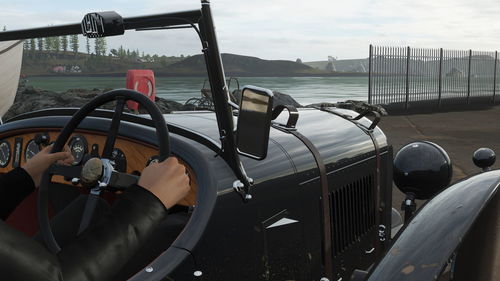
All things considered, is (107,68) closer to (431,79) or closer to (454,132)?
(454,132)

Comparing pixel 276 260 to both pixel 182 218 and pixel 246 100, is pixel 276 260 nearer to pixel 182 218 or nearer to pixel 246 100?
pixel 182 218

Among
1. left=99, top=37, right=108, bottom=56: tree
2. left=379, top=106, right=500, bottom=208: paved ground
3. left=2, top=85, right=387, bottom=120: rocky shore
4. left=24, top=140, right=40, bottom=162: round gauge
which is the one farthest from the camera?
left=379, top=106, right=500, bottom=208: paved ground

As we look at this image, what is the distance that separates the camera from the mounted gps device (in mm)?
1713

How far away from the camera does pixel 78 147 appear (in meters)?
2.26

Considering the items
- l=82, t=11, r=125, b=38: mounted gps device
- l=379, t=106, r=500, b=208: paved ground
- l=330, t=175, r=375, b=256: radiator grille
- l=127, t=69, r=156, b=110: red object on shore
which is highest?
l=82, t=11, r=125, b=38: mounted gps device

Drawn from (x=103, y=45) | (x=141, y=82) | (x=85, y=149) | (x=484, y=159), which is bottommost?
(x=484, y=159)

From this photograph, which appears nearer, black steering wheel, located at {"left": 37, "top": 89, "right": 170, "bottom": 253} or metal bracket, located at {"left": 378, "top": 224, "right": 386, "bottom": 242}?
black steering wheel, located at {"left": 37, "top": 89, "right": 170, "bottom": 253}

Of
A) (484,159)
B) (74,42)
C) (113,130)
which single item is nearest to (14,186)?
(113,130)

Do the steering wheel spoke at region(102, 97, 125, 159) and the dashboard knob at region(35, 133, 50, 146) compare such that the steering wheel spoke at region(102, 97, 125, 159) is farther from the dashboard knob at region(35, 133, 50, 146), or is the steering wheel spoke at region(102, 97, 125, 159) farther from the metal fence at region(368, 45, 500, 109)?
the metal fence at region(368, 45, 500, 109)

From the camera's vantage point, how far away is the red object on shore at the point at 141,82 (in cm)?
208

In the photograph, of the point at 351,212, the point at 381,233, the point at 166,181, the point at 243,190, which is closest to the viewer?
the point at 166,181

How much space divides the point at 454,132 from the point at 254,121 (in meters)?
13.6

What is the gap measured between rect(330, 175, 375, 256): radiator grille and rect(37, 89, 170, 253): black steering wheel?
1.18 meters

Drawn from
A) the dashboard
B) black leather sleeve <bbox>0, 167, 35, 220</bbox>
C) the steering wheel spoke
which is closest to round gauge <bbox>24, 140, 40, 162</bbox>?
the dashboard
